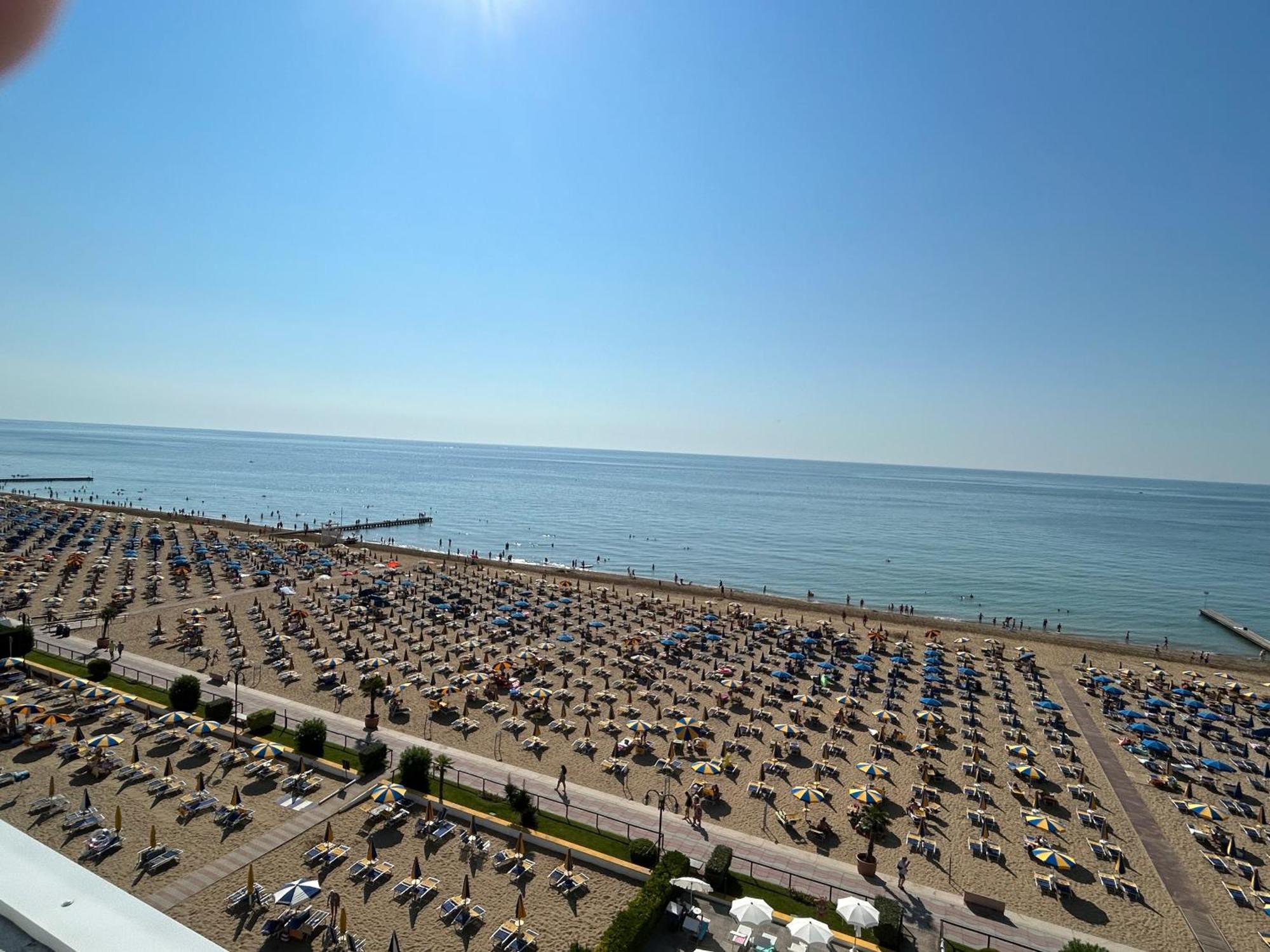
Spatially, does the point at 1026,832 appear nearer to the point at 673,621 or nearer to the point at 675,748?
the point at 675,748

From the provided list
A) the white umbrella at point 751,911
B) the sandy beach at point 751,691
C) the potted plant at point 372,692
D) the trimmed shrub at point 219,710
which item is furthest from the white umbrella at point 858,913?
the trimmed shrub at point 219,710

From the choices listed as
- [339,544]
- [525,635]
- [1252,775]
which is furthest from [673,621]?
[339,544]

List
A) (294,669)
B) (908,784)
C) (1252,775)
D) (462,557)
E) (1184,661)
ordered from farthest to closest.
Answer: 1. (462,557)
2. (1184,661)
3. (294,669)
4. (1252,775)
5. (908,784)

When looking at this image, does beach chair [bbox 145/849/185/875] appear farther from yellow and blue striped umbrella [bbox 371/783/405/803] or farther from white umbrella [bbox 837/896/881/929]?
white umbrella [bbox 837/896/881/929]

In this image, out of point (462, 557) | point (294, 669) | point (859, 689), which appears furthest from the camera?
point (462, 557)

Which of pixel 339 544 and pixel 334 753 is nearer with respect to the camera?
pixel 334 753

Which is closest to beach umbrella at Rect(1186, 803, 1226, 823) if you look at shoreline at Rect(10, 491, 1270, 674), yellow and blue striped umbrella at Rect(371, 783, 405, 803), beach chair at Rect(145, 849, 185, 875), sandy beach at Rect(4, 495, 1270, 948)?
sandy beach at Rect(4, 495, 1270, 948)

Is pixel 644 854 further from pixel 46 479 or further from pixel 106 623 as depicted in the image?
pixel 46 479
